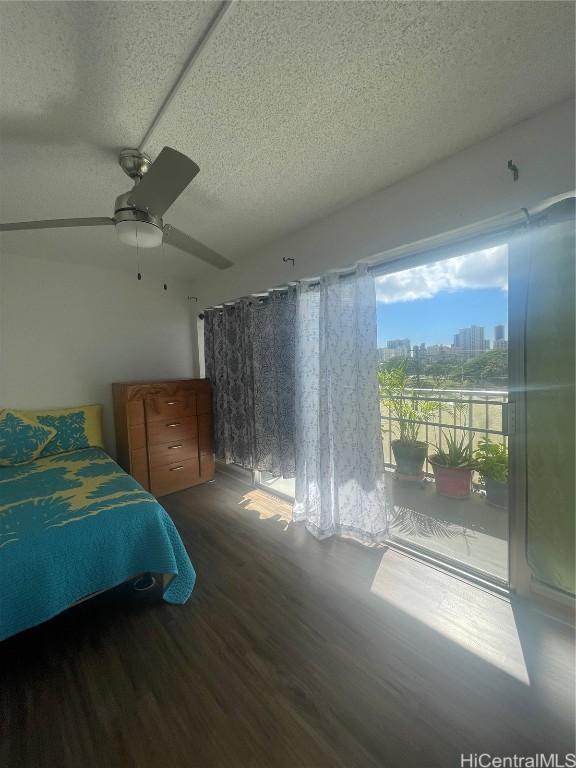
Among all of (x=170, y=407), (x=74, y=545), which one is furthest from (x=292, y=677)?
(x=170, y=407)

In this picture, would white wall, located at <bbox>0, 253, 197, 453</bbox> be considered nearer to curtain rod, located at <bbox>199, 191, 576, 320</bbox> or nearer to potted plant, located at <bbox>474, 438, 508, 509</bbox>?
curtain rod, located at <bbox>199, 191, 576, 320</bbox>

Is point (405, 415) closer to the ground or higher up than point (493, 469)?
higher up

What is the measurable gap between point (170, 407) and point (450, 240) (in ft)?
8.85

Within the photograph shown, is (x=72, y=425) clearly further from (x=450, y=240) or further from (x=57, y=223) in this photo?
(x=450, y=240)

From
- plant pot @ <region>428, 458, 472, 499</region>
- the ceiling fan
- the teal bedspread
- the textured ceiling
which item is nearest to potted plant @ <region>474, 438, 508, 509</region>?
plant pot @ <region>428, 458, 472, 499</region>

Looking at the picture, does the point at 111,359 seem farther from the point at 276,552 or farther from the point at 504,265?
the point at 504,265

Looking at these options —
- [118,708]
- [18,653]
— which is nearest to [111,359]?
[18,653]

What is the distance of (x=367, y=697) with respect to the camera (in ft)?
3.50

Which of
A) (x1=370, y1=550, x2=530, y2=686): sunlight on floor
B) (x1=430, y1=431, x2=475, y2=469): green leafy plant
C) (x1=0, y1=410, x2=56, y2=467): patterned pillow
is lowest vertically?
(x1=370, y1=550, x2=530, y2=686): sunlight on floor

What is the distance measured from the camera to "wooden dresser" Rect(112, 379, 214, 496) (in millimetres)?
2605

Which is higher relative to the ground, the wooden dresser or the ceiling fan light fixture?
the ceiling fan light fixture

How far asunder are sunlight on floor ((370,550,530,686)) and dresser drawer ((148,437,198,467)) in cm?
209

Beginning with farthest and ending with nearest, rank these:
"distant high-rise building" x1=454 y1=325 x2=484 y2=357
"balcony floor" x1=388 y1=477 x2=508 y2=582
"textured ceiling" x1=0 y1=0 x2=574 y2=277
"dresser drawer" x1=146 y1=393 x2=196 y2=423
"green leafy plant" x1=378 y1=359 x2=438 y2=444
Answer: "dresser drawer" x1=146 y1=393 x2=196 y2=423, "green leafy plant" x1=378 y1=359 x2=438 y2=444, "balcony floor" x1=388 y1=477 x2=508 y2=582, "distant high-rise building" x1=454 y1=325 x2=484 y2=357, "textured ceiling" x1=0 y1=0 x2=574 y2=277

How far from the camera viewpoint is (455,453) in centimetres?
212
